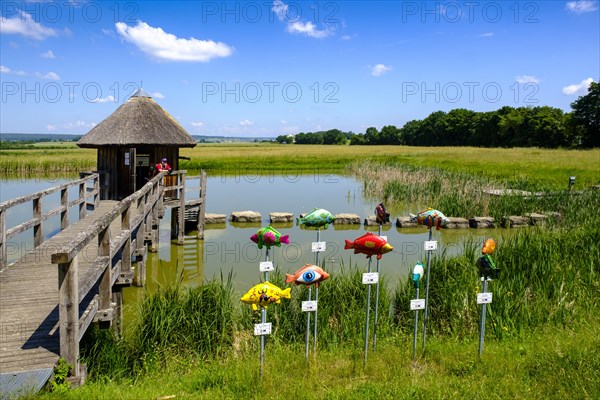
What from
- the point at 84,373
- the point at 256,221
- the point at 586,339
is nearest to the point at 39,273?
the point at 84,373

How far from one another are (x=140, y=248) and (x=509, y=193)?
15.0m

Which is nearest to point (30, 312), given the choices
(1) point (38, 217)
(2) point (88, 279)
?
(2) point (88, 279)

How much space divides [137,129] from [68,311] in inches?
407

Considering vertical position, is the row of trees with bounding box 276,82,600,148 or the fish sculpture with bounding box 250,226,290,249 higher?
the row of trees with bounding box 276,82,600,148

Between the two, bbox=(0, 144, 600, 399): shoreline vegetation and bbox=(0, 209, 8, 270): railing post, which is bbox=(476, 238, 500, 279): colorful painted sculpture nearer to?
bbox=(0, 144, 600, 399): shoreline vegetation

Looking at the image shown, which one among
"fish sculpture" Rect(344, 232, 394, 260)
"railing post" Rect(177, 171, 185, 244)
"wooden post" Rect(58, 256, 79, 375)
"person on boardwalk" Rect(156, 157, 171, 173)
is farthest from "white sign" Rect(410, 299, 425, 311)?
"railing post" Rect(177, 171, 185, 244)

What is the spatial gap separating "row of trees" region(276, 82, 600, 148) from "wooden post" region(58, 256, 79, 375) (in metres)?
54.4

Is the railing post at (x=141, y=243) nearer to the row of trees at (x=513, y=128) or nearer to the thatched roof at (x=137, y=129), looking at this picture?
the thatched roof at (x=137, y=129)

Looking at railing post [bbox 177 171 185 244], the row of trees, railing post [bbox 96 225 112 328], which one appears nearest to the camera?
railing post [bbox 96 225 112 328]

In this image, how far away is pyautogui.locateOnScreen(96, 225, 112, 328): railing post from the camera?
4973 millimetres

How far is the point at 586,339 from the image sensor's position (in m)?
5.34

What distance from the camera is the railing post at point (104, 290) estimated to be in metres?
4.97

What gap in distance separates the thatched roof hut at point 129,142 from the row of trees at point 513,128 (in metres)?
47.7

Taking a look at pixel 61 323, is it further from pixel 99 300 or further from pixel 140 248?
pixel 140 248
